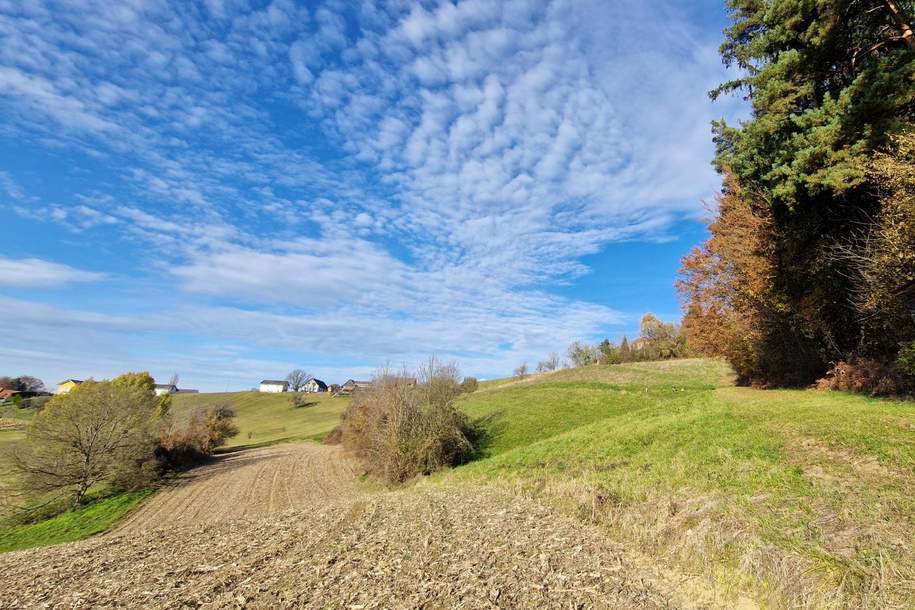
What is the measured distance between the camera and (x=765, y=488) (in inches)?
313

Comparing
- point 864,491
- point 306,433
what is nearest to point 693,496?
point 864,491

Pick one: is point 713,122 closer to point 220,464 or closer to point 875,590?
point 875,590

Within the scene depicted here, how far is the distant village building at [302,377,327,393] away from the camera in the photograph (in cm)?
14382

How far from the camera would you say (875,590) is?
4.61 metres

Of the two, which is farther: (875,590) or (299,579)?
(299,579)

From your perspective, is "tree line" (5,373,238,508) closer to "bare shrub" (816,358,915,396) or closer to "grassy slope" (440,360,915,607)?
"grassy slope" (440,360,915,607)

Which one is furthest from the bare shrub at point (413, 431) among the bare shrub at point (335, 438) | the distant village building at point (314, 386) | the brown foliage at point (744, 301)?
the distant village building at point (314, 386)

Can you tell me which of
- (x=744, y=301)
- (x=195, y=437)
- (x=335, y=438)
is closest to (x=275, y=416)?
(x=335, y=438)

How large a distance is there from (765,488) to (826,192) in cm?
1375

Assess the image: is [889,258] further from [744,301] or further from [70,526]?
[70,526]

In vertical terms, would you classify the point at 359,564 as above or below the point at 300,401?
below

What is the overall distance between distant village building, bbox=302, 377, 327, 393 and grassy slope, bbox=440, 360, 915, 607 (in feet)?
453

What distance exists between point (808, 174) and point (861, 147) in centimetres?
172

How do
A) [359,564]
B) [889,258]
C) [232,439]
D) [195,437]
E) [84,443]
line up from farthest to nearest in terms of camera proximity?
[232,439]
[195,437]
[84,443]
[889,258]
[359,564]
